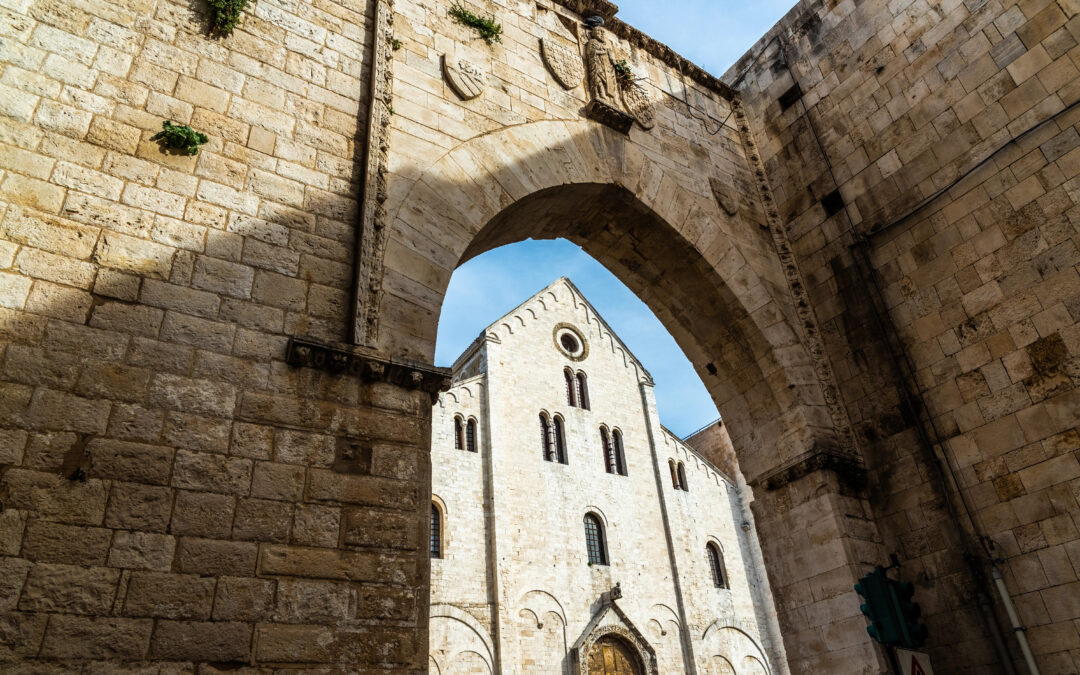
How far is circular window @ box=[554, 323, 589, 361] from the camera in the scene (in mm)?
23656

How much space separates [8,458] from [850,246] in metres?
7.61

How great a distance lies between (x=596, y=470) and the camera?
69.1ft

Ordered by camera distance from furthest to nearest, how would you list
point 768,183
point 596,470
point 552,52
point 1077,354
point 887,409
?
point 596,470 → point 768,183 → point 552,52 → point 887,409 → point 1077,354

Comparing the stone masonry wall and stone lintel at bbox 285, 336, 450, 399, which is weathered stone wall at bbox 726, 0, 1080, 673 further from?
the stone masonry wall

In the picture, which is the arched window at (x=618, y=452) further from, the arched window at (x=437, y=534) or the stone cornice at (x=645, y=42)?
the stone cornice at (x=645, y=42)

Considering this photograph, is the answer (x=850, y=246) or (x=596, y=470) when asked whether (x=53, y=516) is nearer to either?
(x=850, y=246)

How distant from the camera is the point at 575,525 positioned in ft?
63.4

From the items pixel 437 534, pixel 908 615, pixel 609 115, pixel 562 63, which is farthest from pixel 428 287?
pixel 437 534

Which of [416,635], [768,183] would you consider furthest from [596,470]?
[416,635]

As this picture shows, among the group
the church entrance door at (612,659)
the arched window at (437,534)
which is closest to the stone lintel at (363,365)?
the arched window at (437,534)

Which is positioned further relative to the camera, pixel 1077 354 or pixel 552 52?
pixel 552 52

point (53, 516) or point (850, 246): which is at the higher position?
point (850, 246)

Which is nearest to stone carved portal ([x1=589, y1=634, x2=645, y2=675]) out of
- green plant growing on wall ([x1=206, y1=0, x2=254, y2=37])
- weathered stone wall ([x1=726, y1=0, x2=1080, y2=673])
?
weathered stone wall ([x1=726, y1=0, x2=1080, y2=673])

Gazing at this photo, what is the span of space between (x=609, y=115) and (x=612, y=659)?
50.4ft
